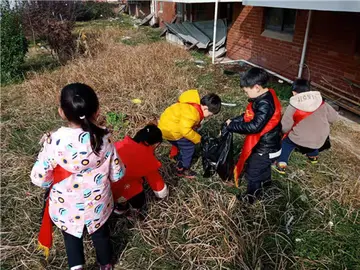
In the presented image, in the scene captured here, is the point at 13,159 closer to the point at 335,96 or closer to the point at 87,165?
the point at 87,165

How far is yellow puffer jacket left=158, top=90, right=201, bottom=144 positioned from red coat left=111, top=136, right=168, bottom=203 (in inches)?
23.9

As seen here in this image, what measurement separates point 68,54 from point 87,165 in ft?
24.3

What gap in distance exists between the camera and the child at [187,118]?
113 inches

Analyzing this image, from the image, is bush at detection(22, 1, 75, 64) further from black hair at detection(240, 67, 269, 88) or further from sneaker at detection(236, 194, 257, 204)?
sneaker at detection(236, 194, 257, 204)

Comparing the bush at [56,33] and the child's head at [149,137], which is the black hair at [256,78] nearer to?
the child's head at [149,137]

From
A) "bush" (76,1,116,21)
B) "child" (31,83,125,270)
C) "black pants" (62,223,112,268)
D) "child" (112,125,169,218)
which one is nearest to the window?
"child" (112,125,169,218)

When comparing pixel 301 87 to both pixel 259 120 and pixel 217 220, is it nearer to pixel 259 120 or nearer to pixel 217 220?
pixel 259 120

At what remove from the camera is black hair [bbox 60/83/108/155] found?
1.54 meters

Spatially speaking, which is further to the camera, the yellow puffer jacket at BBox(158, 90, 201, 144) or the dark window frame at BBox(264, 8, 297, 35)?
the dark window frame at BBox(264, 8, 297, 35)

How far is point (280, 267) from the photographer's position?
82.5 inches

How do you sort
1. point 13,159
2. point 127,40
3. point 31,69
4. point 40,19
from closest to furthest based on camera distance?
point 13,159 → point 31,69 → point 40,19 → point 127,40

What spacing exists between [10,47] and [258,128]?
635 centimetres

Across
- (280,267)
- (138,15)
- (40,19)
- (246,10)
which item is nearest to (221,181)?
(280,267)

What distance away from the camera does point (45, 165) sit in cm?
Result: 164
